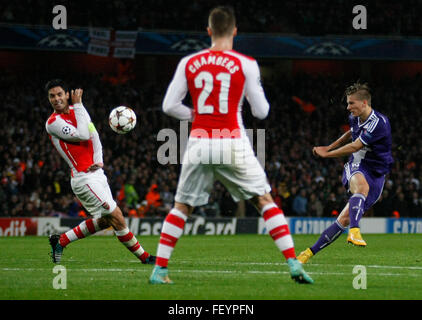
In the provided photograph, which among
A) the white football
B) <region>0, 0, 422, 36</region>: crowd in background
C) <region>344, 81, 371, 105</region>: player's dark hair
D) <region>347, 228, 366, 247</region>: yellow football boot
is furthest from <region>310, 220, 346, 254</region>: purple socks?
<region>0, 0, 422, 36</region>: crowd in background

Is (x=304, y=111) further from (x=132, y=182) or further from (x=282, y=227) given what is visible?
(x=282, y=227)

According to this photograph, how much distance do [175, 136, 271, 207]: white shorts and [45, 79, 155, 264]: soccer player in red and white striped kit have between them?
2877mm

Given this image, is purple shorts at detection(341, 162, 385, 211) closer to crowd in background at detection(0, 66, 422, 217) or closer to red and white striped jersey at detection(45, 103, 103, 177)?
red and white striped jersey at detection(45, 103, 103, 177)

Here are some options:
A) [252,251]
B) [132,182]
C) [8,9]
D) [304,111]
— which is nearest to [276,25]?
[304,111]

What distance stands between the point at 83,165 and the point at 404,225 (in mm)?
15281

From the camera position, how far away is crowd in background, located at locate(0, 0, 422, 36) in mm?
28391

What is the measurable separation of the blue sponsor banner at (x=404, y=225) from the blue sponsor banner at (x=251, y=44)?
901cm

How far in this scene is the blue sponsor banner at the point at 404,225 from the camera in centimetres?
2341

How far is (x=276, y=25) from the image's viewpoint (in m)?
32.0

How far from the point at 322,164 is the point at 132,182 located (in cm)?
778

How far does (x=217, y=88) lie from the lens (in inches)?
287

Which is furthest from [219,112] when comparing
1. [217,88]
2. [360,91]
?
[360,91]

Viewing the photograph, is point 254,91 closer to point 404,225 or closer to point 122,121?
point 122,121
